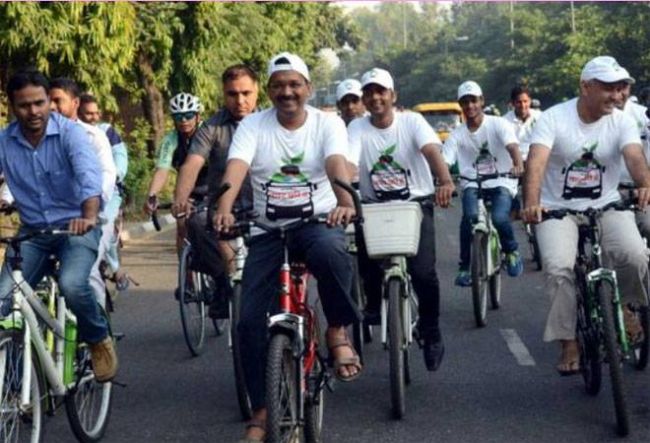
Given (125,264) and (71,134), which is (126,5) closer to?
(125,264)

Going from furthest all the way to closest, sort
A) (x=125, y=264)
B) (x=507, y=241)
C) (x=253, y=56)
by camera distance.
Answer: (x=253, y=56) < (x=125, y=264) < (x=507, y=241)

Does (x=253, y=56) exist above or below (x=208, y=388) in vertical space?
above

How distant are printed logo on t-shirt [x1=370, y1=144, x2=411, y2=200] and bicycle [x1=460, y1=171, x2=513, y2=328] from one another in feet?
7.49

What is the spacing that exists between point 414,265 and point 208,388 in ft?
4.78

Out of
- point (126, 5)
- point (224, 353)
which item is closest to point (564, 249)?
point (224, 353)

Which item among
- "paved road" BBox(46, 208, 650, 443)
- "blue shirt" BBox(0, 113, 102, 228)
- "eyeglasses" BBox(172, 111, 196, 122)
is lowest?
"paved road" BBox(46, 208, 650, 443)

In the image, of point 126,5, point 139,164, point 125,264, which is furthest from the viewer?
point 139,164

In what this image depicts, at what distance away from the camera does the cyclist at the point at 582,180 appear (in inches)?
311

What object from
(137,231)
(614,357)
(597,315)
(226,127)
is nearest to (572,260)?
(597,315)

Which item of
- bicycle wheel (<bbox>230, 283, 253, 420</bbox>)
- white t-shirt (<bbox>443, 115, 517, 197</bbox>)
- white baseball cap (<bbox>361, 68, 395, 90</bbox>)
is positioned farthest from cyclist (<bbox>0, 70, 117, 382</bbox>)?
white t-shirt (<bbox>443, 115, 517, 197</bbox>)

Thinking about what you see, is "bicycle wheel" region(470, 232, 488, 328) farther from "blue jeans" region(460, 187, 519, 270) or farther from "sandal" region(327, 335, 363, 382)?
"sandal" region(327, 335, 363, 382)

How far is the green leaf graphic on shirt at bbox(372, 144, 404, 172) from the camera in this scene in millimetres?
9055

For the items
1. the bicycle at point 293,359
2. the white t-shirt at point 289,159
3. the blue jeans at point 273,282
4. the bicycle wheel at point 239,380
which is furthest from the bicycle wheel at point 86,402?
the white t-shirt at point 289,159

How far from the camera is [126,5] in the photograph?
1975cm
